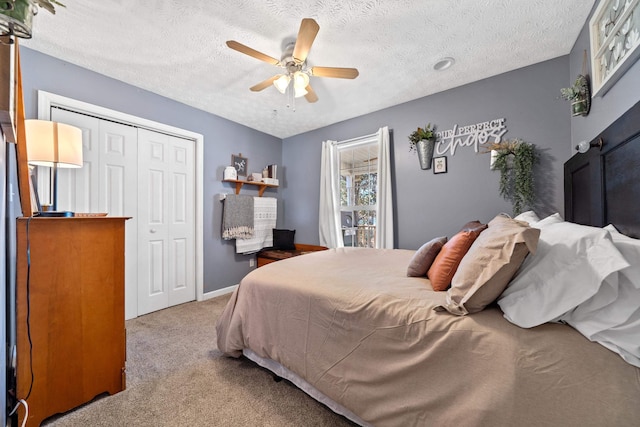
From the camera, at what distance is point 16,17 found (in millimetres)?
611

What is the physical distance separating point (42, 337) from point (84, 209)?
61.0 inches

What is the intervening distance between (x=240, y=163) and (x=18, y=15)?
3161 millimetres

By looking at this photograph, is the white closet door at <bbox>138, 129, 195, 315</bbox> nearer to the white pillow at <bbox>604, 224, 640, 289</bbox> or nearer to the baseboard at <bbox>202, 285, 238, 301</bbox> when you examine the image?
the baseboard at <bbox>202, 285, 238, 301</bbox>

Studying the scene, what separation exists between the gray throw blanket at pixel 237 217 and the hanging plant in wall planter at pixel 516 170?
10.2 ft

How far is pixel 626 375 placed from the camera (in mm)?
737

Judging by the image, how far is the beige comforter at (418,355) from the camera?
0.76 metres

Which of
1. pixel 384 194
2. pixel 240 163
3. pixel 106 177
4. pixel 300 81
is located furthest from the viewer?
pixel 240 163

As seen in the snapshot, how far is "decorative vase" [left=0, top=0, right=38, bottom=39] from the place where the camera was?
0.59 meters

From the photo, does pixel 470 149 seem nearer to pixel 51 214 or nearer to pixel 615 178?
pixel 615 178

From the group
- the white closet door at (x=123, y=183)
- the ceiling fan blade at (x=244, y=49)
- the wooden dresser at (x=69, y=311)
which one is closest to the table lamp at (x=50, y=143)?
the wooden dresser at (x=69, y=311)

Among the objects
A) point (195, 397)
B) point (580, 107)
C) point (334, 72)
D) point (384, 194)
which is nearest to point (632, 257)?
point (580, 107)

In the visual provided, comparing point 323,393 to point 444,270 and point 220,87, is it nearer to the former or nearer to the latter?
point 444,270

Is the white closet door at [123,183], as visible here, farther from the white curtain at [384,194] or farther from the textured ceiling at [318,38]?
the white curtain at [384,194]

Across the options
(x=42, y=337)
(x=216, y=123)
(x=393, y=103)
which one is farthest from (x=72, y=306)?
(x=393, y=103)
